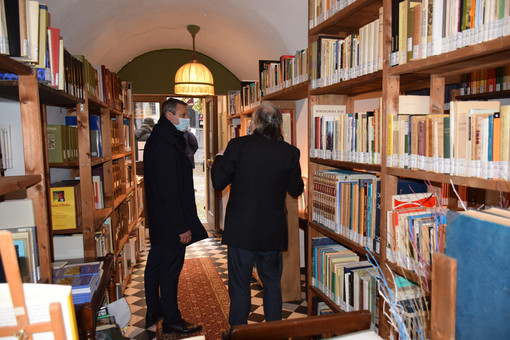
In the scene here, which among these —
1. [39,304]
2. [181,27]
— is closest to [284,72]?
[181,27]

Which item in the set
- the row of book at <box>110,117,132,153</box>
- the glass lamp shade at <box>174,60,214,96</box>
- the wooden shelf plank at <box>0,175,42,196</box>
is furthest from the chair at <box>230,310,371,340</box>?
the glass lamp shade at <box>174,60,214,96</box>

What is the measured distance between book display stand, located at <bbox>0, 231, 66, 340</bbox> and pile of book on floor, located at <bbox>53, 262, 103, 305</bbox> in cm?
110

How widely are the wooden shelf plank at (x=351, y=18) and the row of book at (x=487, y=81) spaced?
1.02 metres

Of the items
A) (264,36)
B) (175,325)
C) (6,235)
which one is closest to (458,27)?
A: (6,235)

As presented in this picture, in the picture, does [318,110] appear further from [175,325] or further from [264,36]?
[264,36]

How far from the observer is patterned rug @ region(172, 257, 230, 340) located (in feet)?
9.83

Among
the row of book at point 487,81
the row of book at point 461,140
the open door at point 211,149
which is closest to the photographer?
the row of book at point 461,140

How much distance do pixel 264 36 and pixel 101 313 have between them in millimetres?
3847

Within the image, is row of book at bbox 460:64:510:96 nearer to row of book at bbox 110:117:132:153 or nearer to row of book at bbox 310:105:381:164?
row of book at bbox 310:105:381:164

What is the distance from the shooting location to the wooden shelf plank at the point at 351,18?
6.25 feet

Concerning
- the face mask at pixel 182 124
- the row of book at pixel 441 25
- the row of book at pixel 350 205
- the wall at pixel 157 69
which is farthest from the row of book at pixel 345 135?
the wall at pixel 157 69

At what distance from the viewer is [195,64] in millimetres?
4914

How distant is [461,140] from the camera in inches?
52.0

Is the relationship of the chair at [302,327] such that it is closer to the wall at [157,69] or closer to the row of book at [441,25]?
the row of book at [441,25]
